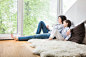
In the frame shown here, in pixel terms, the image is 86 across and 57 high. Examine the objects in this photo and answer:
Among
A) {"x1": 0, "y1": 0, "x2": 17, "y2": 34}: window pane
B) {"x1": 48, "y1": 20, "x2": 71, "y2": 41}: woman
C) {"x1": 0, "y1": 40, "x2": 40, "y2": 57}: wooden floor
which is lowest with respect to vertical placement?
{"x1": 0, "y1": 40, "x2": 40, "y2": 57}: wooden floor

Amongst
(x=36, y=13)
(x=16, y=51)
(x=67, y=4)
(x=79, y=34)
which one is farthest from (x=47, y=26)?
(x=16, y=51)

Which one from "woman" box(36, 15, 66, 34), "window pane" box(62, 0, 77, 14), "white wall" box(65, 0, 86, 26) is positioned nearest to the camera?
"white wall" box(65, 0, 86, 26)

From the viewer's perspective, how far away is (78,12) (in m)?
2.73

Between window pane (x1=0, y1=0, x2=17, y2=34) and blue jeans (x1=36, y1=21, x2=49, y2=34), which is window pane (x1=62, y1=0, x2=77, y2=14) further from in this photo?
window pane (x1=0, y1=0, x2=17, y2=34)

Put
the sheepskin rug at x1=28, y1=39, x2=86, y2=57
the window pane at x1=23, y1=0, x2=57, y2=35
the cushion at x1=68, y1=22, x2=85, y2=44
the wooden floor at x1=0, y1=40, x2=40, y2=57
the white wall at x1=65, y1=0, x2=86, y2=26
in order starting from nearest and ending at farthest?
the sheepskin rug at x1=28, y1=39, x2=86, y2=57, the wooden floor at x1=0, y1=40, x2=40, y2=57, the cushion at x1=68, y1=22, x2=85, y2=44, the white wall at x1=65, y1=0, x2=86, y2=26, the window pane at x1=23, y1=0, x2=57, y2=35

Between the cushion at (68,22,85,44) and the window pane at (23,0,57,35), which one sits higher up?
the window pane at (23,0,57,35)

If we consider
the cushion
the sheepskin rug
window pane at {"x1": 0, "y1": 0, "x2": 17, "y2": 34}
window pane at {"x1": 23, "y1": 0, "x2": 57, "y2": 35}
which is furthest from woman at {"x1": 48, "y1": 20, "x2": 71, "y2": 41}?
window pane at {"x1": 0, "y1": 0, "x2": 17, "y2": 34}

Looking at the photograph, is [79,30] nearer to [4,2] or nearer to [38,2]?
[38,2]

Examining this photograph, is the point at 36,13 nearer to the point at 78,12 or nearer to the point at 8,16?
the point at 8,16

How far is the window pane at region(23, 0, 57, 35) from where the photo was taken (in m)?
3.49

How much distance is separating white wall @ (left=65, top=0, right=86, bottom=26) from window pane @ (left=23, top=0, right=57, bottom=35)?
0.77 meters

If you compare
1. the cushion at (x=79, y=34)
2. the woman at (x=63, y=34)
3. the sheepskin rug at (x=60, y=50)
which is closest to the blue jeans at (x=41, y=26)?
the woman at (x=63, y=34)

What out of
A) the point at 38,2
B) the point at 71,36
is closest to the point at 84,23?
the point at 71,36

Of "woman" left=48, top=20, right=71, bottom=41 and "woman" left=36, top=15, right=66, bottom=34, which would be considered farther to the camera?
"woman" left=36, top=15, right=66, bottom=34
